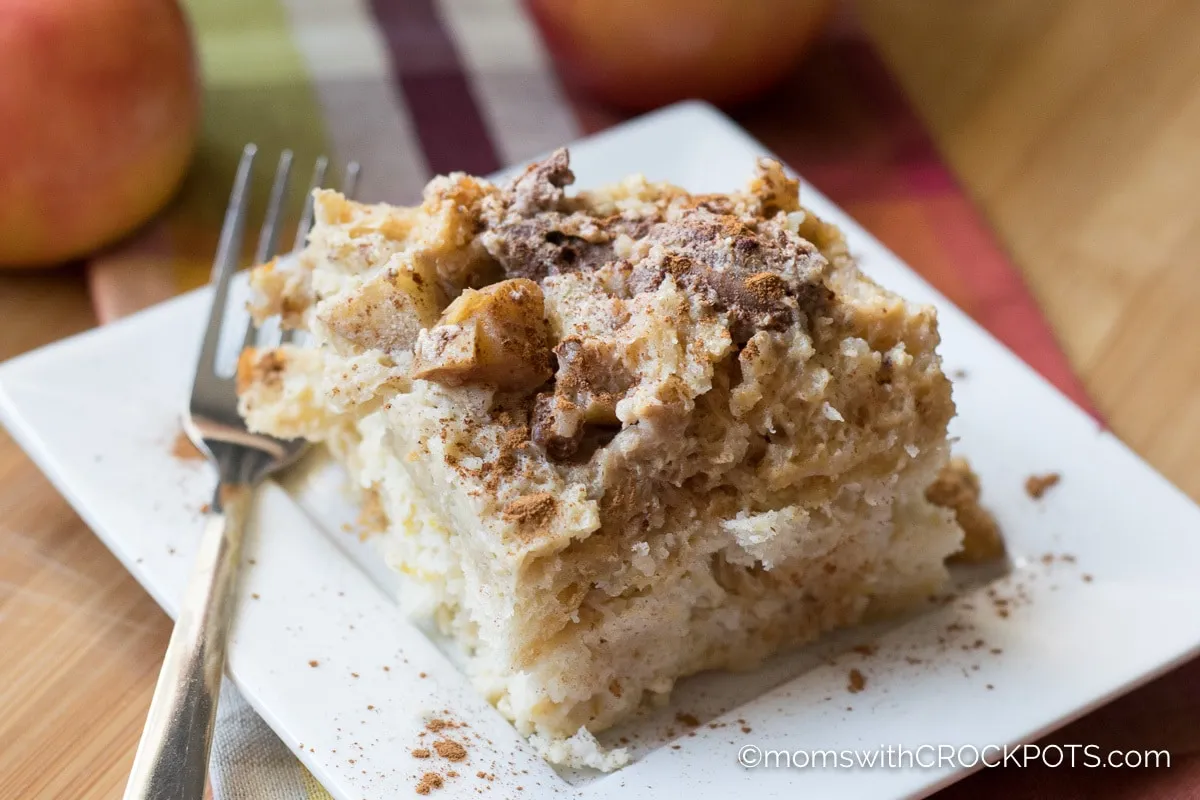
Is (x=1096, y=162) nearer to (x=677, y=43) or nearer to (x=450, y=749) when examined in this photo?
(x=677, y=43)

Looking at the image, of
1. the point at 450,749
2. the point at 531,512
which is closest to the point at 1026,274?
the point at 531,512

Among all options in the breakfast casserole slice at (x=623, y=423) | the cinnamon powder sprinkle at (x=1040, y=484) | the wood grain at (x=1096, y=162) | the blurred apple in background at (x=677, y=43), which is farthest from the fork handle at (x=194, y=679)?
the wood grain at (x=1096, y=162)

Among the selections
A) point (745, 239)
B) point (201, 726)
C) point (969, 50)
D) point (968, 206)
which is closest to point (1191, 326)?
point (968, 206)

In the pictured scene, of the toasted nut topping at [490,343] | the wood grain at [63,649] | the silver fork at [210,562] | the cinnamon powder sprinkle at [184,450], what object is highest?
the toasted nut topping at [490,343]

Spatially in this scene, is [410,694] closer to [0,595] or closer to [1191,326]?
[0,595]

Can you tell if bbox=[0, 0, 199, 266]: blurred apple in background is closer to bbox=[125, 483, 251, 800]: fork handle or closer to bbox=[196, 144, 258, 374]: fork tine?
bbox=[196, 144, 258, 374]: fork tine

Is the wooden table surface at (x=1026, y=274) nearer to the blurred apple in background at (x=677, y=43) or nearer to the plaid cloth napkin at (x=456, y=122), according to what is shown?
the plaid cloth napkin at (x=456, y=122)

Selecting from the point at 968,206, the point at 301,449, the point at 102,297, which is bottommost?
the point at 102,297
